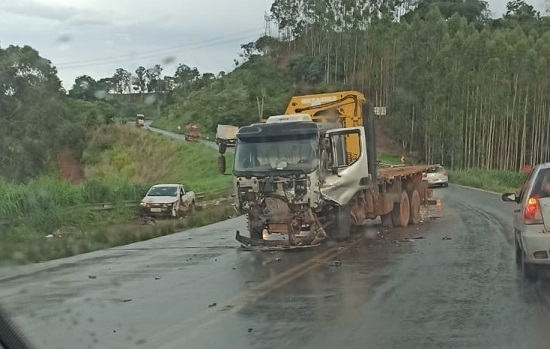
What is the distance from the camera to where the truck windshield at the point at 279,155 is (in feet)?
49.5

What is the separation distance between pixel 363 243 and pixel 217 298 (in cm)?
679

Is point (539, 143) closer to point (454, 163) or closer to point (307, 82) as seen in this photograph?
point (454, 163)

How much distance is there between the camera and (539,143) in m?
52.3

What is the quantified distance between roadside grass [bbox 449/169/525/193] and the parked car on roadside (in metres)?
20.6

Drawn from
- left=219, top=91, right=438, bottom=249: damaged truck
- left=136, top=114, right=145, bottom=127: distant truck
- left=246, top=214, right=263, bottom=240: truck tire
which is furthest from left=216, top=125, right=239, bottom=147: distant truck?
left=136, top=114, right=145, bottom=127: distant truck

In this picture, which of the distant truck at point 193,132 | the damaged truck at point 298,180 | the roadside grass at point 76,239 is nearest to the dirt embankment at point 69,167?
the roadside grass at point 76,239

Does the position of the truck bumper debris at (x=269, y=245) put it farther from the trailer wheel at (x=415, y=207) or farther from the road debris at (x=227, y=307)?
the road debris at (x=227, y=307)

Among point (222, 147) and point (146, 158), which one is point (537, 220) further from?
point (146, 158)

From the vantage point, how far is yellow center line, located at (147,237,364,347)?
748cm

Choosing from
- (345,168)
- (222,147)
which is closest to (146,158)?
(222,147)

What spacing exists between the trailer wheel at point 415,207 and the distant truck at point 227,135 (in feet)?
18.1

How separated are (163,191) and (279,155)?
542 inches

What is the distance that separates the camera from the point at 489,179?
1826 inches

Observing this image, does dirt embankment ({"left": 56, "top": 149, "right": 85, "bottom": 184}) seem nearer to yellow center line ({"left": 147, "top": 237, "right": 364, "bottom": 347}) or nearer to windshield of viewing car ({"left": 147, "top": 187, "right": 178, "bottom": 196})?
windshield of viewing car ({"left": 147, "top": 187, "right": 178, "bottom": 196})
